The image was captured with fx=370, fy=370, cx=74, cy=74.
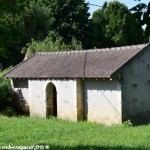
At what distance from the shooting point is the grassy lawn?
12.9 m

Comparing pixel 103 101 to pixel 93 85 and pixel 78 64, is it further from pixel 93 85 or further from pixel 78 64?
pixel 78 64

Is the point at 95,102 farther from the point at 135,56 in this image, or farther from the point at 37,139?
the point at 37,139

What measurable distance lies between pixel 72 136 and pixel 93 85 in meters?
6.12

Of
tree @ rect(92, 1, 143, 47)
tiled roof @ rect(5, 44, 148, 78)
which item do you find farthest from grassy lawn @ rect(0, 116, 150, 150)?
tree @ rect(92, 1, 143, 47)

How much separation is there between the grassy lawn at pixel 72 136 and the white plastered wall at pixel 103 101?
1304mm

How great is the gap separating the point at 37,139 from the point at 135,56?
847cm

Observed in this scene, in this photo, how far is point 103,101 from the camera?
67.7ft

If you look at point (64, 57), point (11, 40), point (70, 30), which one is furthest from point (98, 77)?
point (70, 30)

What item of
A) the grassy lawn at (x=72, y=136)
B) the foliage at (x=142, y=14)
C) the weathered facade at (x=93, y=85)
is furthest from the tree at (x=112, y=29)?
the foliage at (x=142, y=14)

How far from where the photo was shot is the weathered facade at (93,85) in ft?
66.1

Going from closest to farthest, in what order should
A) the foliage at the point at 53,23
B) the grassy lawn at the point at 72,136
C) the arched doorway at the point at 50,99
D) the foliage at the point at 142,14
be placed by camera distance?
the foliage at the point at 142,14 < the grassy lawn at the point at 72,136 < the arched doorway at the point at 50,99 < the foliage at the point at 53,23

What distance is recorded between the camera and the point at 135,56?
20.7 m

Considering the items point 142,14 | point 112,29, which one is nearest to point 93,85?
point 142,14

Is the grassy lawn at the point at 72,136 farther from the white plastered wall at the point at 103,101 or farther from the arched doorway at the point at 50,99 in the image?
the arched doorway at the point at 50,99
